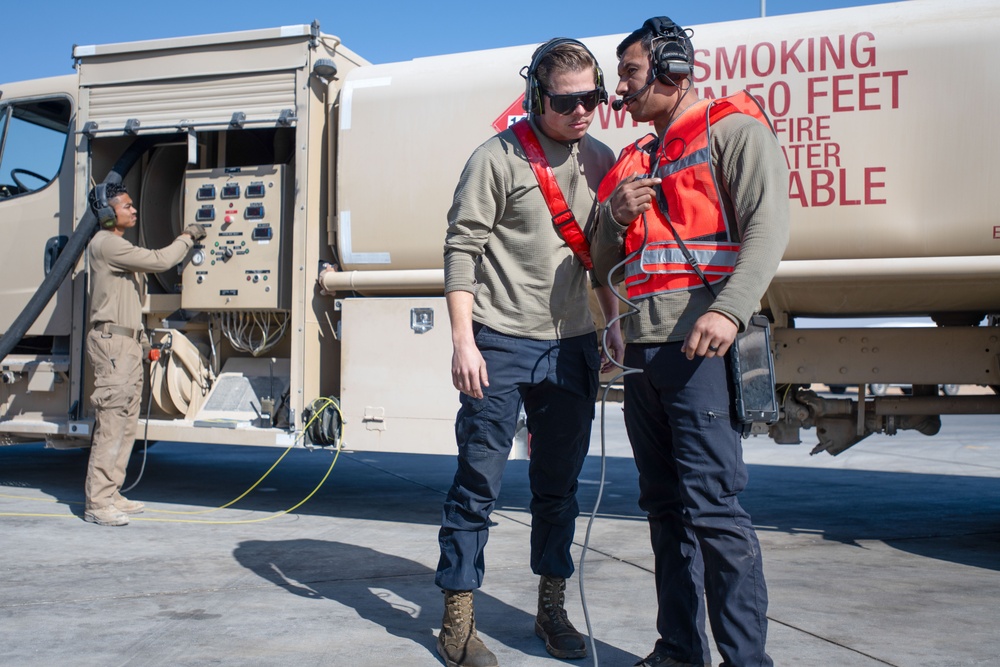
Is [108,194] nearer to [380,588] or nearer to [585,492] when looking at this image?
[380,588]

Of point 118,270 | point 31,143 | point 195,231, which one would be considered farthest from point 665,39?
point 31,143

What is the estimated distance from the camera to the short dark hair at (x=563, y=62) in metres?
3.02

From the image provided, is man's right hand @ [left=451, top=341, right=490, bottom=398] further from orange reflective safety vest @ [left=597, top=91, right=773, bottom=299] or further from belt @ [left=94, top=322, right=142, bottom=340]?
belt @ [left=94, top=322, right=142, bottom=340]

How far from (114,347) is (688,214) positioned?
415cm

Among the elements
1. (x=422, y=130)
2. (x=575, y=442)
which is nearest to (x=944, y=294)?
(x=575, y=442)

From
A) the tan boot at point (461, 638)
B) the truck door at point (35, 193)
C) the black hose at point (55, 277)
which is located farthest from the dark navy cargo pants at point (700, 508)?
the truck door at point (35, 193)

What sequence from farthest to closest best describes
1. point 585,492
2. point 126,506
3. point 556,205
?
point 585,492 < point 126,506 < point 556,205

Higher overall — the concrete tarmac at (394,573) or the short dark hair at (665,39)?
the short dark hair at (665,39)

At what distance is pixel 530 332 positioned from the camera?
122 inches

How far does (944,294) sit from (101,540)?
4.66 meters

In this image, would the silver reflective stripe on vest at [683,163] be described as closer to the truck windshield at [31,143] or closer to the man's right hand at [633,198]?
the man's right hand at [633,198]

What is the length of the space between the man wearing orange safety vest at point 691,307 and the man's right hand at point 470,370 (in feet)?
1.53

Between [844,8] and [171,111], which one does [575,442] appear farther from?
[171,111]

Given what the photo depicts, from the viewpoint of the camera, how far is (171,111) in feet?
19.1
